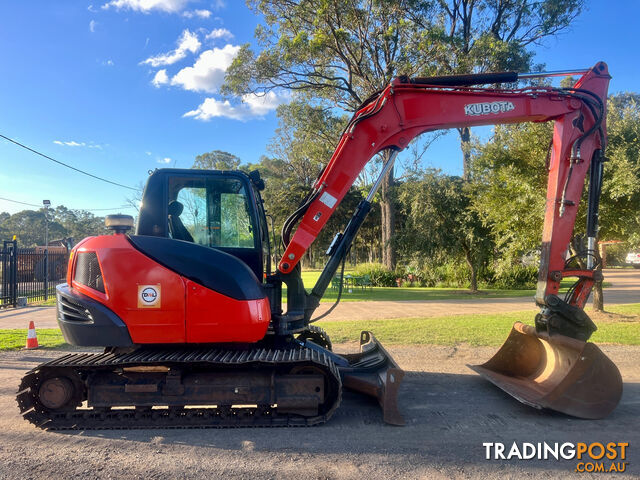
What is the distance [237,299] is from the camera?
4.19m

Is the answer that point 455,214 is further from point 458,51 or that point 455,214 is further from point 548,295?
point 548,295

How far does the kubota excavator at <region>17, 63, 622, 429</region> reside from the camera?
417cm

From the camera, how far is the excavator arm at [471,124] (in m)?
5.04

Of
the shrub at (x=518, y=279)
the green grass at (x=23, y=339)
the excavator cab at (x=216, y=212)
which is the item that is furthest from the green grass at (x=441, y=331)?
the shrub at (x=518, y=279)

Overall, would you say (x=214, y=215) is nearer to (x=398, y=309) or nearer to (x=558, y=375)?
(x=558, y=375)

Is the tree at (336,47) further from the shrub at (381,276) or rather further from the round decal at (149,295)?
the round decal at (149,295)

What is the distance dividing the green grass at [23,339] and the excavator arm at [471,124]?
6.57m

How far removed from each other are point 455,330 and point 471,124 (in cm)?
598

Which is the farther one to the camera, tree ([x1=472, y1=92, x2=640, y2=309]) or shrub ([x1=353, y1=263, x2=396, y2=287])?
shrub ([x1=353, y1=263, x2=396, y2=287])

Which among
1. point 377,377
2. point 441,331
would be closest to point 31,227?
point 441,331

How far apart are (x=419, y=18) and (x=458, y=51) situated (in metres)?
2.62

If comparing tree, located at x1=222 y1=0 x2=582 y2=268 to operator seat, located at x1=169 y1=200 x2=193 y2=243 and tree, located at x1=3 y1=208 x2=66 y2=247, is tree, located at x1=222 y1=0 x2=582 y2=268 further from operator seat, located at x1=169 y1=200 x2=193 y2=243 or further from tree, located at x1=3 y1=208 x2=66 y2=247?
tree, located at x1=3 y1=208 x2=66 y2=247

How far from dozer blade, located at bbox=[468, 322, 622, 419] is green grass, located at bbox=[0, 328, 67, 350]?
838 centimetres

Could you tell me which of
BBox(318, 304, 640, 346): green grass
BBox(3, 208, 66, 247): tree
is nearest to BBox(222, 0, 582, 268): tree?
BBox(318, 304, 640, 346): green grass
